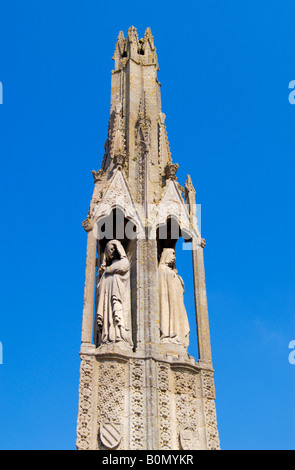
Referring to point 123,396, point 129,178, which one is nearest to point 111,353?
point 123,396

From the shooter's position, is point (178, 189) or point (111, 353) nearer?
point (111, 353)

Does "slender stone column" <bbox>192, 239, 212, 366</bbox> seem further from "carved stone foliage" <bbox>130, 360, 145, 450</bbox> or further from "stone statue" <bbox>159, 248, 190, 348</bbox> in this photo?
"carved stone foliage" <bbox>130, 360, 145, 450</bbox>

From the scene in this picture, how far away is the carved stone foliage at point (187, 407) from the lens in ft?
39.4

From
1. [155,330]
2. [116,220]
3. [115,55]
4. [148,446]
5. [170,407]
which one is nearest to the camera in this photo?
[148,446]

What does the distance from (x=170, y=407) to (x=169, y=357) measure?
3.53ft

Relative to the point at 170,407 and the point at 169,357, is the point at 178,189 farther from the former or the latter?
the point at 170,407

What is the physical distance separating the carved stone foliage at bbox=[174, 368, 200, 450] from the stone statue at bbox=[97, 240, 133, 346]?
130 centimetres

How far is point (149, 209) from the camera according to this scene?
14.7m

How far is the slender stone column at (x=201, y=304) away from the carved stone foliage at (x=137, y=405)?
65.8 inches

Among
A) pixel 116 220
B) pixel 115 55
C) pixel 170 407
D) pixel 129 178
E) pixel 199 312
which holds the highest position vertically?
pixel 115 55

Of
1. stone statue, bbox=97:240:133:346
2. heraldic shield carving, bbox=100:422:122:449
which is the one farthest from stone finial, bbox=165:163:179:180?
heraldic shield carving, bbox=100:422:122:449

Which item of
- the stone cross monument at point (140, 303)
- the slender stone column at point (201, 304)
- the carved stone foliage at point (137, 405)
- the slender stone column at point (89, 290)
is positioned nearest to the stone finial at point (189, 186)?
the stone cross monument at point (140, 303)

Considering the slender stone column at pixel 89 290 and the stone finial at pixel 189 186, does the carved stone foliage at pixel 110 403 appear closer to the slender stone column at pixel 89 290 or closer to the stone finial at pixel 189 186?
the slender stone column at pixel 89 290

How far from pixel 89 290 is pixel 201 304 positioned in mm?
2600
